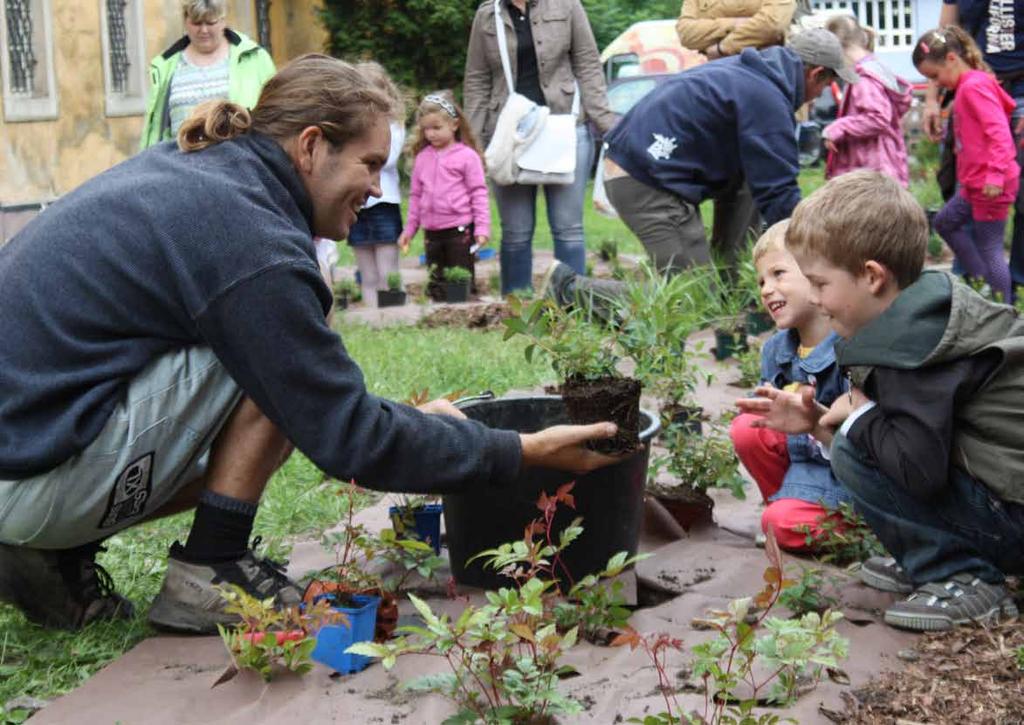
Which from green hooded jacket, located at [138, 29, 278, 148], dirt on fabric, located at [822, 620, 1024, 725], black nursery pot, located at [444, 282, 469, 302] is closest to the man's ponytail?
dirt on fabric, located at [822, 620, 1024, 725]

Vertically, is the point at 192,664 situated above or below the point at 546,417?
below

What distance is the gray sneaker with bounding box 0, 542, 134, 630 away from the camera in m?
3.54

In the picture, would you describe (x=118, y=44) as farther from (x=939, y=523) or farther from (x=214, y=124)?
(x=939, y=523)

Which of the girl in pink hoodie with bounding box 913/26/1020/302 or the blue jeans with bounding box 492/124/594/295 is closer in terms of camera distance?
the girl in pink hoodie with bounding box 913/26/1020/302

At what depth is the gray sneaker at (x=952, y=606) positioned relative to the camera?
132 inches

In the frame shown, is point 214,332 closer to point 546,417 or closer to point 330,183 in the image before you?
point 330,183

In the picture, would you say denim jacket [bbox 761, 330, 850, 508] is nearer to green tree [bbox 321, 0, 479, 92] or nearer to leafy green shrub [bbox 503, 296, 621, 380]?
leafy green shrub [bbox 503, 296, 621, 380]

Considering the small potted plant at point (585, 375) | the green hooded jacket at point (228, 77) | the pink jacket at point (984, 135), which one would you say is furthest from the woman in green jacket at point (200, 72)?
the small potted plant at point (585, 375)

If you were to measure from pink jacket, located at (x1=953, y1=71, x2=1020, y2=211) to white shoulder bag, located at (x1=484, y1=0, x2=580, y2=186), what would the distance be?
2.25m

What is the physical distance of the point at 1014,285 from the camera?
8609 mm

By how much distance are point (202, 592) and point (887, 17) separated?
34966mm

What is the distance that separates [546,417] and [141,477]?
43.4 inches

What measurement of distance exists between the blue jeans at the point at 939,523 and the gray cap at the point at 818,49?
368 centimetres

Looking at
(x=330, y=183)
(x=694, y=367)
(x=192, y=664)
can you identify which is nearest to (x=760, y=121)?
(x=694, y=367)
